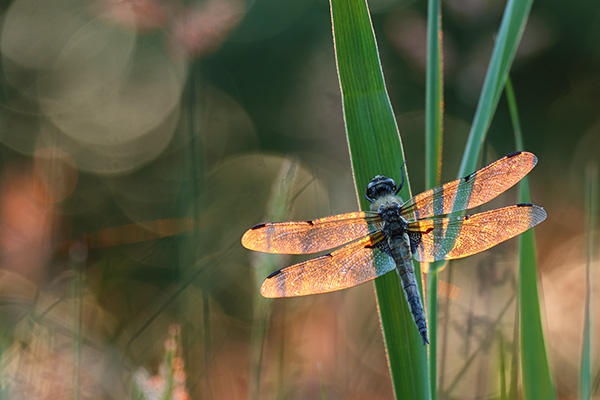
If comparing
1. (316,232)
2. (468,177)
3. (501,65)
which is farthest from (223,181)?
(501,65)

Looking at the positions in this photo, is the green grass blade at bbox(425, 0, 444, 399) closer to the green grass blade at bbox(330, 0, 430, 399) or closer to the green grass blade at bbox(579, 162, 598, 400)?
the green grass blade at bbox(330, 0, 430, 399)

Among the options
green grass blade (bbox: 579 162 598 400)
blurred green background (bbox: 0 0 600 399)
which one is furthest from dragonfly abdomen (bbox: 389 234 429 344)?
green grass blade (bbox: 579 162 598 400)

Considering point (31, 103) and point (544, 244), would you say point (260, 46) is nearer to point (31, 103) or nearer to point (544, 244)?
point (31, 103)

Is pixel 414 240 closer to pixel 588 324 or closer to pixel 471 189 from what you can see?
pixel 471 189

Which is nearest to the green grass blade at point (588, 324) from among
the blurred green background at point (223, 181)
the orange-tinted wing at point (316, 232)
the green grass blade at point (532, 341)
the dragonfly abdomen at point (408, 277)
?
the green grass blade at point (532, 341)

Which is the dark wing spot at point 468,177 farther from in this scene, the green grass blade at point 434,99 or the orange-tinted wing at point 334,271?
the orange-tinted wing at point 334,271
